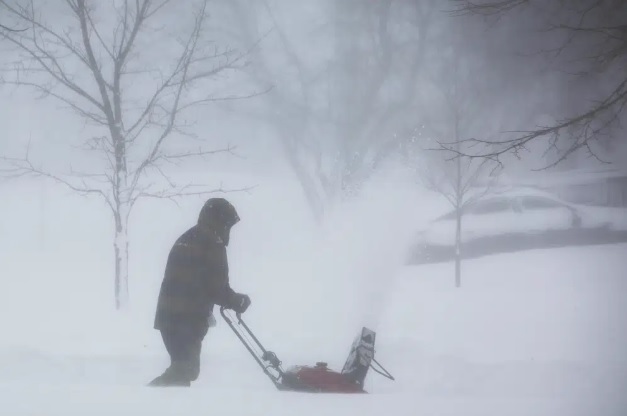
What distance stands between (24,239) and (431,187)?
22.3 feet

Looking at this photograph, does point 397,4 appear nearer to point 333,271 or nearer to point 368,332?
point 333,271

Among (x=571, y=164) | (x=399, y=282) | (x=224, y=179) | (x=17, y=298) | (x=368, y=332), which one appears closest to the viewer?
(x=368, y=332)

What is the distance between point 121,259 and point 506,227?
5398mm

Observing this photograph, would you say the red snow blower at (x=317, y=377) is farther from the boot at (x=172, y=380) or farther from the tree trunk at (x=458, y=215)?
the tree trunk at (x=458, y=215)

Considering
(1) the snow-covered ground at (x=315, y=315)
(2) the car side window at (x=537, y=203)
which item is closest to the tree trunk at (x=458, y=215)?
(1) the snow-covered ground at (x=315, y=315)

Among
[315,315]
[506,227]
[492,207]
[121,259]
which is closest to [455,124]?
[492,207]

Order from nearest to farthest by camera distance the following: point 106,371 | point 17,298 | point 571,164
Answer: point 106,371
point 17,298
point 571,164

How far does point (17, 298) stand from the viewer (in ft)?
25.5

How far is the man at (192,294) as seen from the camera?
3748 mm

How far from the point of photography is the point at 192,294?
12.3ft

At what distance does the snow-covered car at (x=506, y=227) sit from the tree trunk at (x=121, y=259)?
4.09 meters

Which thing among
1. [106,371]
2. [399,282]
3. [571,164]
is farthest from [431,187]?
[106,371]

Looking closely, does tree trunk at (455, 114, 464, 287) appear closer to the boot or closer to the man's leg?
the man's leg

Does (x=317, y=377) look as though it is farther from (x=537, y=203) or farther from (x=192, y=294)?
(x=537, y=203)
